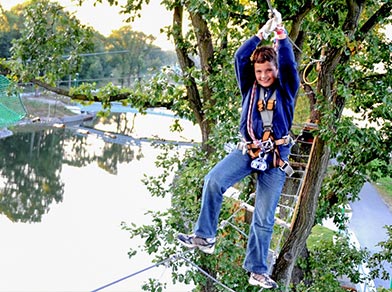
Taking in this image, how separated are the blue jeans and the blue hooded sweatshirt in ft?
0.41

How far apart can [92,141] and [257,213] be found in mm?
24058

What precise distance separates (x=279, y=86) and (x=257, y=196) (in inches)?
22.2

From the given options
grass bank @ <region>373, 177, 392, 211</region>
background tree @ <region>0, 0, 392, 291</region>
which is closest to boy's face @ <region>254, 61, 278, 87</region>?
background tree @ <region>0, 0, 392, 291</region>

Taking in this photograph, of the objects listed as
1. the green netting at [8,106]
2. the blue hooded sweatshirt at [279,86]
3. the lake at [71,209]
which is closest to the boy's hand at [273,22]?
the blue hooded sweatshirt at [279,86]

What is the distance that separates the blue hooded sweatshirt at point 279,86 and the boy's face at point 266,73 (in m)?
0.03

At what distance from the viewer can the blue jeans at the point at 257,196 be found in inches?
92.7

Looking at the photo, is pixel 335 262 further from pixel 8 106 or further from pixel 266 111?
pixel 8 106

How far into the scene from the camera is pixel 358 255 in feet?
19.1

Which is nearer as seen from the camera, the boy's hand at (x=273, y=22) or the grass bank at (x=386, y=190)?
the boy's hand at (x=273, y=22)

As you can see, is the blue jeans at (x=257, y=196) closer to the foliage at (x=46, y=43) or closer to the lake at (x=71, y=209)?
the foliage at (x=46, y=43)

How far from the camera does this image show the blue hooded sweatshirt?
2.26m

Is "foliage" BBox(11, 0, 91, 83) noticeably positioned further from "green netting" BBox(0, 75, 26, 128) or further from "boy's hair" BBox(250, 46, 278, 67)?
"boy's hair" BBox(250, 46, 278, 67)

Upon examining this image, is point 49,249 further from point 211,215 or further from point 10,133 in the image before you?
point 10,133

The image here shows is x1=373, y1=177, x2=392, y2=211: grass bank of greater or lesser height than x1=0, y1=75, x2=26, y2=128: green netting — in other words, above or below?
below
